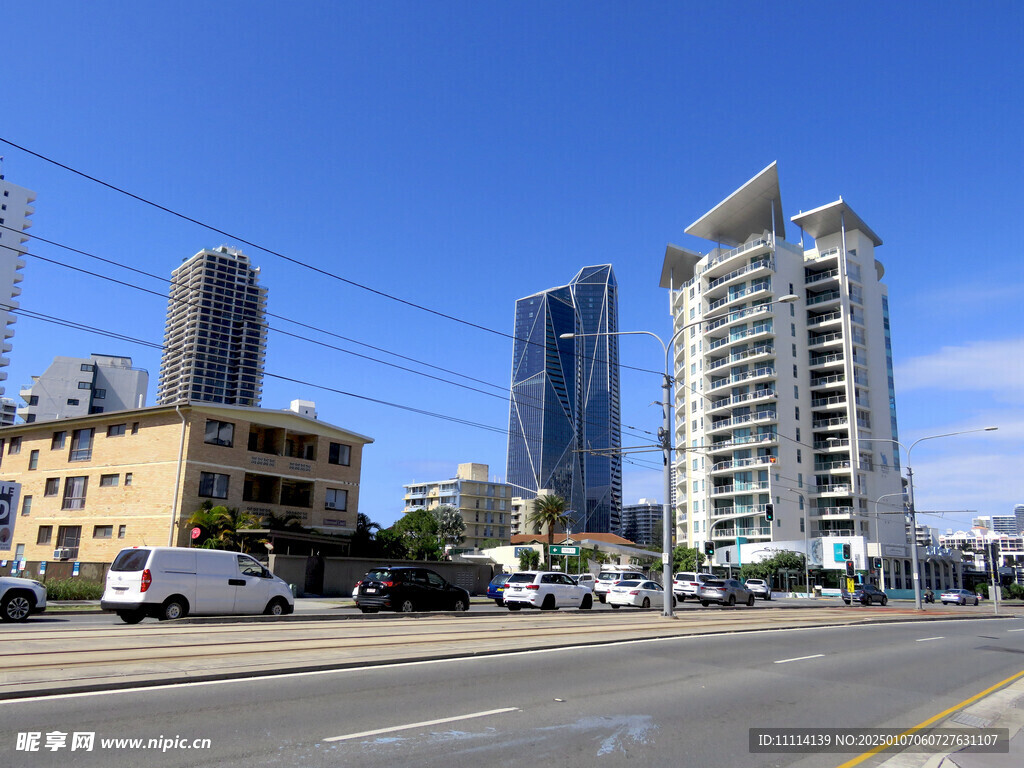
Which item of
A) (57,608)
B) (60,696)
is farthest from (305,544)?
(60,696)

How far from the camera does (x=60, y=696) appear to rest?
785 cm

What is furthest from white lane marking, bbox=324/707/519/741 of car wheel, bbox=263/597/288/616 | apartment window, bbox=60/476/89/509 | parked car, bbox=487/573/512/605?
apartment window, bbox=60/476/89/509

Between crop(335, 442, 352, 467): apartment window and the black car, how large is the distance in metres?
22.4

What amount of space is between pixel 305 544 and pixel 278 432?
6.97 m

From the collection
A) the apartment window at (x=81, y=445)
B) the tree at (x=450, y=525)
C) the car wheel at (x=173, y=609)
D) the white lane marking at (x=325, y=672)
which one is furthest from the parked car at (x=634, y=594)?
the tree at (x=450, y=525)

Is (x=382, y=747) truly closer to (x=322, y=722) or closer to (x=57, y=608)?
(x=322, y=722)

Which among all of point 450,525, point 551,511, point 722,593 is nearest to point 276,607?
point 722,593

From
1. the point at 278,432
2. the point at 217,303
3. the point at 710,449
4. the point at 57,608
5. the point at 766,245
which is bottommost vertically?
the point at 57,608

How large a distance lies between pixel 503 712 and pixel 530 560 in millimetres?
86855

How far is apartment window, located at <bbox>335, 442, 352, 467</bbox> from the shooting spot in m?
47.2

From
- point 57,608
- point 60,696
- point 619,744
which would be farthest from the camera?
point 57,608

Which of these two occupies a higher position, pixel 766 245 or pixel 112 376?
pixel 766 245

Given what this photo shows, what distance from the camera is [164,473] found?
39.9 m

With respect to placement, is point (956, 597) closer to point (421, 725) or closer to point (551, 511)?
point (551, 511)
